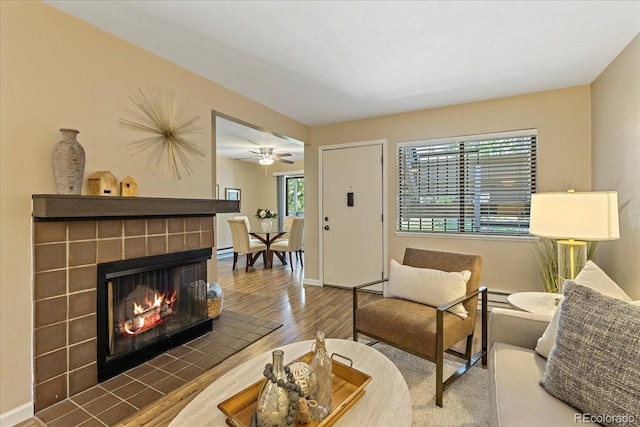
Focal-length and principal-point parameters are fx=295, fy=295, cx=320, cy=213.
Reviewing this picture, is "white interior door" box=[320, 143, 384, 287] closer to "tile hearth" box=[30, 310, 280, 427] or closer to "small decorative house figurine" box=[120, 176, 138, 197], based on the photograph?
"tile hearth" box=[30, 310, 280, 427]

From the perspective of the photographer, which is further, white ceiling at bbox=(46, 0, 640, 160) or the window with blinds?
the window with blinds

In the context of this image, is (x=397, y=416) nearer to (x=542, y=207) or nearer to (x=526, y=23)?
(x=542, y=207)

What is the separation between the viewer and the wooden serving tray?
3.43 feet

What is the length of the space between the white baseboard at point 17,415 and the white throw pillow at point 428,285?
2378mm

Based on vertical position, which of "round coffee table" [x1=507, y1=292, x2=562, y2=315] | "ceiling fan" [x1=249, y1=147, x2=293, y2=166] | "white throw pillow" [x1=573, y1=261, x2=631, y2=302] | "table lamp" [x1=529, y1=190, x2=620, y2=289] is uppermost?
"ceiling fan" [x1=249, y1=147, x2=293, y2=166]

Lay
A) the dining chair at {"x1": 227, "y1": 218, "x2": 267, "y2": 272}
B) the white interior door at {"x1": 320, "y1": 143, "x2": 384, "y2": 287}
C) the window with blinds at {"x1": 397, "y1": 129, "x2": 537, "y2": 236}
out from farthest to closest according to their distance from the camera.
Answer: the dining chair at {"x1": 227, "y1": 218, "x2": 267, "y2": 272} < the white interior door at {"x1": 320, "y1": 143, "x2": 384, "y2": 287} < the window with blinds at {"x1": 397, "y1": 129, "x2": 537, "y2": 236}

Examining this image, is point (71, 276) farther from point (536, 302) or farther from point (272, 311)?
point (536, 302)

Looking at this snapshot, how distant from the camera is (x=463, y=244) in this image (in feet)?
11.9

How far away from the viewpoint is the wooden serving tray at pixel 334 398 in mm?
1047

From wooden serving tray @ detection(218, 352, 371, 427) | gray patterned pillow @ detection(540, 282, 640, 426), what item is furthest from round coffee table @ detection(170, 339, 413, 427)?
gray patterned pillow @ detection(540, 282, 640, 426)

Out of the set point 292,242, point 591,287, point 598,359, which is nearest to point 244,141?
point 292,242

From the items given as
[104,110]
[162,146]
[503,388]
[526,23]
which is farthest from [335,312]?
[526,23]

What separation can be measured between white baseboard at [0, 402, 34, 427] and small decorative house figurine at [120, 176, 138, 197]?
1343 millimetres

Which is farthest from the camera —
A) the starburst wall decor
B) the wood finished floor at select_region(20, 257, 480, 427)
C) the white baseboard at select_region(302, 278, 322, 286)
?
the white baseboard at select_region(302, 278, 322, 286)
